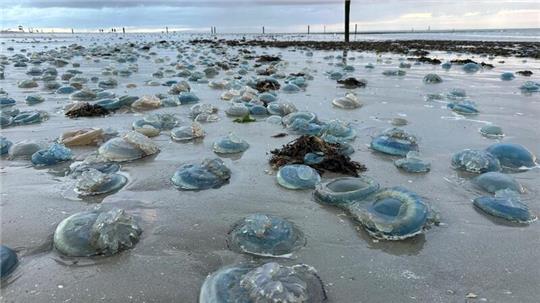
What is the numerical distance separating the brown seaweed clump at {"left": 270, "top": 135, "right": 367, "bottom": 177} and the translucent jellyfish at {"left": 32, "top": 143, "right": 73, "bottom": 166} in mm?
2183

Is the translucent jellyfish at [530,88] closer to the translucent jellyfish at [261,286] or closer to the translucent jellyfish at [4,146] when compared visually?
the translucent jellyfish at [261,286]

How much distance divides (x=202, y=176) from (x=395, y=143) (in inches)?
88.0

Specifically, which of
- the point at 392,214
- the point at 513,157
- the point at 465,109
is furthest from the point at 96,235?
the point at 465,109

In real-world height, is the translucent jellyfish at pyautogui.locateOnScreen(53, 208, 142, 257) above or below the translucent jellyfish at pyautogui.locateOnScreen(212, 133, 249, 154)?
below

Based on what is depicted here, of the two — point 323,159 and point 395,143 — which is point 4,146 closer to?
point 323,159

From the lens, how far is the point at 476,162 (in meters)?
3.86

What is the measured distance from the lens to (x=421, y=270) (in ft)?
7.65

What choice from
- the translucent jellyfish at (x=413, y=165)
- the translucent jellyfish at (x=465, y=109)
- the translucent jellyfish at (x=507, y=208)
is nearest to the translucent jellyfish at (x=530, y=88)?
the translucent jellyfish at (x=465, y=109)

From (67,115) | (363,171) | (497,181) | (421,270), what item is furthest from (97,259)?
(67,115)

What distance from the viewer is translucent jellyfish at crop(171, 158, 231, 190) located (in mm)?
3501

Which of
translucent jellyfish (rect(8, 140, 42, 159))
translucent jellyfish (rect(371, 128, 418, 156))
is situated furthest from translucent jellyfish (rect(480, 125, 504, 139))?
translucent jellyfish (rect(8, 140, 42, 159))

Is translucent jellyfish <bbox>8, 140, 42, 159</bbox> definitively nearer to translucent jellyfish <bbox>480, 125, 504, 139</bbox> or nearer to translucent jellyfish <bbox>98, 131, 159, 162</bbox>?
translucent jellyfish <bbox>98, 131, 159, 162</bbox>

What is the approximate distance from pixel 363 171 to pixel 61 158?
10.2 feet

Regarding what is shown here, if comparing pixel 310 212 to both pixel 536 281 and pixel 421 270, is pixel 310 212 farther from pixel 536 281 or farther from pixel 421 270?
pixel 536 281
